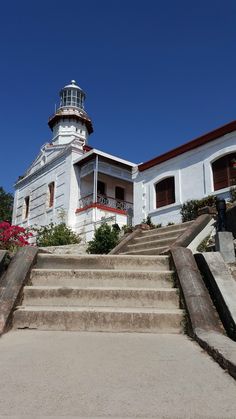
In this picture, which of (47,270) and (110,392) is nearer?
(110,392)

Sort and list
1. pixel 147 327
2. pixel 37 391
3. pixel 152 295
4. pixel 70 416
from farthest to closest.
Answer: pixel 152 295 < pixel 147 327 < pixel 37 391 < pixel 70 416

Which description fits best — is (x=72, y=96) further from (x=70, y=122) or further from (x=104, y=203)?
(x=104, y=203)

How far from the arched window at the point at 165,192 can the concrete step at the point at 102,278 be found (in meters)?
9.67

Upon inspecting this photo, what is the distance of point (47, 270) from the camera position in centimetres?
479

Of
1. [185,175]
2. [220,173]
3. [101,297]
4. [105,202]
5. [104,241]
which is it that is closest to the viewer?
[101,297]

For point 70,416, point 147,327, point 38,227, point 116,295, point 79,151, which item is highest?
point 79,151

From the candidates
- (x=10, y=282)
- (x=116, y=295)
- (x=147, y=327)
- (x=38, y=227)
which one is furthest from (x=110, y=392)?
(x=38, y=227)

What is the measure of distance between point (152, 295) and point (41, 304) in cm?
136

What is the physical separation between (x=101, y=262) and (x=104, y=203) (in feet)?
49.2

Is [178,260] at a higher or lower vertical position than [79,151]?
lower

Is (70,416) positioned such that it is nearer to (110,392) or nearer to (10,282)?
(110,392)

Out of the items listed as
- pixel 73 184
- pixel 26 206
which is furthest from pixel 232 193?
pixel 26 206

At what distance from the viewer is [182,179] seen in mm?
13750

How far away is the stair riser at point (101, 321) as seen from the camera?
3662 millimetres
